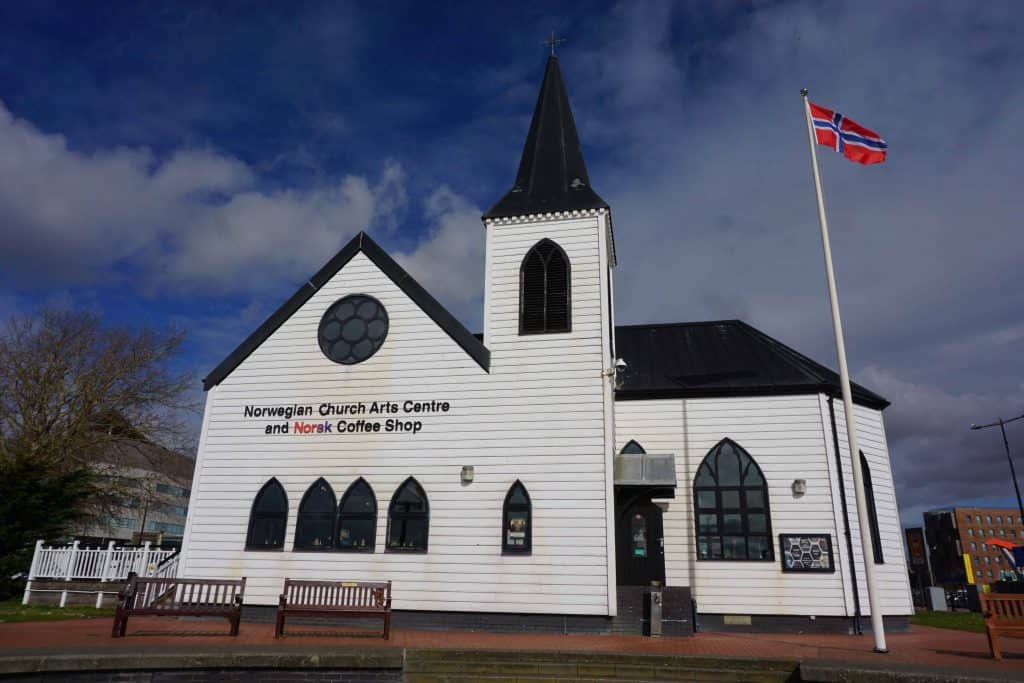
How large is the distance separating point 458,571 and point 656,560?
17.9 ft

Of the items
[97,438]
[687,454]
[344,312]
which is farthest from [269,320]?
[97,438]

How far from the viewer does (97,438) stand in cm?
2866

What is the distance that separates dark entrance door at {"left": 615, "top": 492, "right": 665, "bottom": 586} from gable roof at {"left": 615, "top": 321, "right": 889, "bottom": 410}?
3138 millimetres

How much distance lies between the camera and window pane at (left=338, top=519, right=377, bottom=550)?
49.8 feet

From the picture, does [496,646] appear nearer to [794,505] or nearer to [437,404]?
[437,404]

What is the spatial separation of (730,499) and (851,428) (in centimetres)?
569

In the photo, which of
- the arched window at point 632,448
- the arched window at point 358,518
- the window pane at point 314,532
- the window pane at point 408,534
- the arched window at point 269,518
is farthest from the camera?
the arched window at point 632,448

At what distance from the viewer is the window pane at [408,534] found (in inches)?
590

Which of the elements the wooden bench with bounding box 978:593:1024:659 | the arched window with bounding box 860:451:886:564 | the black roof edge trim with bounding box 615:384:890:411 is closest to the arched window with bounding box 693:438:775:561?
the black roof edge trim with bounding box 615:384:890:411

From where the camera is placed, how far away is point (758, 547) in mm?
16391

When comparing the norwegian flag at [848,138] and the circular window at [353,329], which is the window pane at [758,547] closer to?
the norwegian flag at [848,138]

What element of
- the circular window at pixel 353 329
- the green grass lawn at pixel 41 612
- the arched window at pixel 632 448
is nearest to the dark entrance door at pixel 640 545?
the arched window at pixel 632 448

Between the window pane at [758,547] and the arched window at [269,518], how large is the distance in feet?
37.3

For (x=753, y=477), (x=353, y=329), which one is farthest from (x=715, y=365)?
(x=353, y=329)
